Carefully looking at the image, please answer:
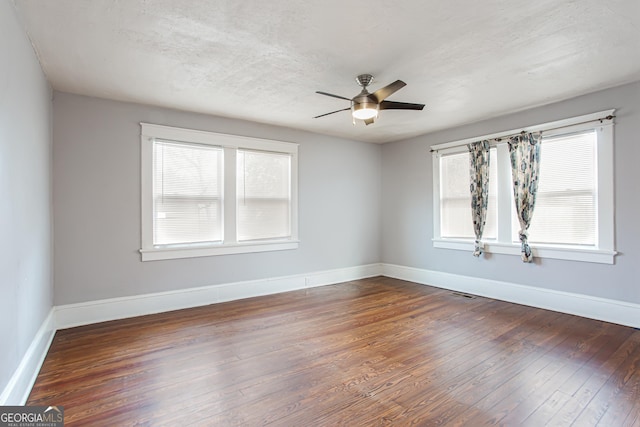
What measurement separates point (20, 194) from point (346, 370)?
289 cm

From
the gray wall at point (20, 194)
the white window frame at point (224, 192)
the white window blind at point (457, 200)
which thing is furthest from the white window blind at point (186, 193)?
the white window blind at point (457, 200)

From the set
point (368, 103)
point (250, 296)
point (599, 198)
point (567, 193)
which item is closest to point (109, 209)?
point (250, 296)

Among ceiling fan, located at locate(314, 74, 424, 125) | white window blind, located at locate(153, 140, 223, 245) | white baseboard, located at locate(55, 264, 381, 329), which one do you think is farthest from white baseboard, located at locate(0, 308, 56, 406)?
ceiling fan, located at locate(314, 74, 424, 125)

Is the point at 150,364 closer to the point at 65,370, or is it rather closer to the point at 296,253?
the point at 65,370

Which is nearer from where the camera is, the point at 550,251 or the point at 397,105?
the point at 397,105

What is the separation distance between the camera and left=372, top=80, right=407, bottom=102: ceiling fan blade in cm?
286

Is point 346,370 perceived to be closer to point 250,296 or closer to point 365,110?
point 365,110

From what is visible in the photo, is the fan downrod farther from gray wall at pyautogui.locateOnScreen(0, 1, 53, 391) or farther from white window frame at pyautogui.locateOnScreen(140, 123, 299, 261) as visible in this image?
gray wall at pyautogui.locateOnScreen(0, 1, 53, 391)

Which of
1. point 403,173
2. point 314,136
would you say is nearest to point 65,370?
point 314,136

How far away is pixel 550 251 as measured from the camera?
172 inches

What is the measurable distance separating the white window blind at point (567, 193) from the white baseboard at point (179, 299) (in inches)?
133

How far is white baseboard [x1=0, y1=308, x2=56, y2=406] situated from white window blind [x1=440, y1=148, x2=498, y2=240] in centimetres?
555

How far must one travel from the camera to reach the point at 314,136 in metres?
5.84

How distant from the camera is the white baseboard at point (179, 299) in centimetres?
381
